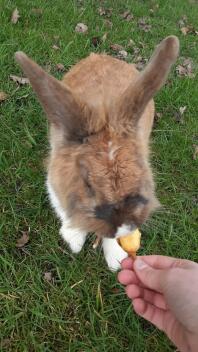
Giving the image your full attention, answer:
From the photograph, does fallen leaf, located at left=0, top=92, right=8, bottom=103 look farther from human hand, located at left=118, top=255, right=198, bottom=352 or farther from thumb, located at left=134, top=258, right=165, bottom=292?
thumb, located at left=134, top=258, right=165, bottom=292

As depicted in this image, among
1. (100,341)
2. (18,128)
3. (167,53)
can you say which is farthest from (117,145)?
(18,128)

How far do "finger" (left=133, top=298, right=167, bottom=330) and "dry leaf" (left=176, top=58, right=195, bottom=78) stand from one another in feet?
13.2

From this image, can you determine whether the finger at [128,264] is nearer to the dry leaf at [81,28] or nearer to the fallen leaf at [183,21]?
the dry leaf at [81,28]

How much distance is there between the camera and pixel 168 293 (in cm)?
319

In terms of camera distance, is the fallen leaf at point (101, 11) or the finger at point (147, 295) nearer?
the finger at point (147, 295)

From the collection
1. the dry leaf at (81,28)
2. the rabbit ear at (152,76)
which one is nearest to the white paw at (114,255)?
the rabbit ear at (152,76)

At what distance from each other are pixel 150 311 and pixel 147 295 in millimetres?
120

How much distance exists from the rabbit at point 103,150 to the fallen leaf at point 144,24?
4.60 metres

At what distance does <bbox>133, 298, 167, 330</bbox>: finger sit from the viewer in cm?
377

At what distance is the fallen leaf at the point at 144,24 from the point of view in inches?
317

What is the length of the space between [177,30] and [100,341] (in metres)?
6.10

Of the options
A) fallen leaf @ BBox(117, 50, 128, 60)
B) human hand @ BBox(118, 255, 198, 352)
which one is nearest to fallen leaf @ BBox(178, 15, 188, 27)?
fallen leaf @ BBox(117, 50, 128, 60)

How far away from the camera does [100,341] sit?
4.03m

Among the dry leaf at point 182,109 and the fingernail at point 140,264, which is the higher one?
the fingernail at point 140,264
